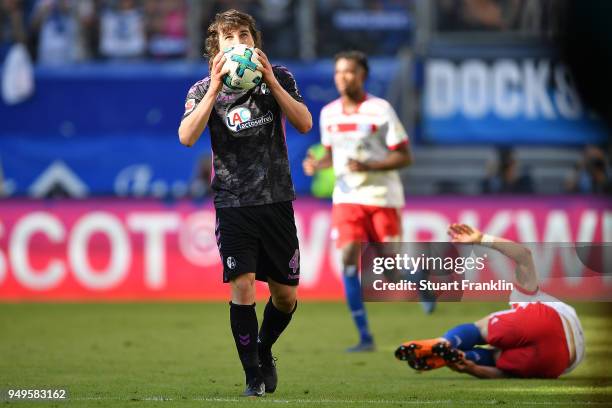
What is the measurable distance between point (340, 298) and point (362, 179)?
4.97 m

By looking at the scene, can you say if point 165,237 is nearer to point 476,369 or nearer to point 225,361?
point 225,361

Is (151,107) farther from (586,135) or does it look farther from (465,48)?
(586,135)

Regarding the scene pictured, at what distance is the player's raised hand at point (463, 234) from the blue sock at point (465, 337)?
124 cm

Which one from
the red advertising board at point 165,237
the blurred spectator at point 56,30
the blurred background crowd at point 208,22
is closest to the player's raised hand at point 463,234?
the red advertising board at point 165,237

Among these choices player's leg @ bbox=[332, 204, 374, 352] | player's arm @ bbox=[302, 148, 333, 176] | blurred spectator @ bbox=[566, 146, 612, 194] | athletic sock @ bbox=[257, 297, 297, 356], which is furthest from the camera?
blurred spectator @ bbox=[566, 146, 612, 194]

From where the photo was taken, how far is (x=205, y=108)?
19.5 ft

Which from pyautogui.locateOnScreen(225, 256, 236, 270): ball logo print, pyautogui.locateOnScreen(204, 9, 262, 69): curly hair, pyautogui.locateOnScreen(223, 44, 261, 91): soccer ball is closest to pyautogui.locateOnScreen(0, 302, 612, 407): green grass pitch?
pyautogui.locateOnScreen(225, 256, 236, 270): ball logo print

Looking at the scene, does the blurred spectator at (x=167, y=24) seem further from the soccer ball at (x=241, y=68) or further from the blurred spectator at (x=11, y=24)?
the soccer ball at (x=241, y=68)

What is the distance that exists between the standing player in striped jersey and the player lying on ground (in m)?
2.68

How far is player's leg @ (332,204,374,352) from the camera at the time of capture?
32.3 ft

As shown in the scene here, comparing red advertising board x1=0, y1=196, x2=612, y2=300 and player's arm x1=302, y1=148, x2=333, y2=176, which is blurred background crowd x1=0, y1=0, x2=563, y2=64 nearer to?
red advertising board x1=0, y1=196, x2=612, y2=300

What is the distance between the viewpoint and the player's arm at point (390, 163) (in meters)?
9.94

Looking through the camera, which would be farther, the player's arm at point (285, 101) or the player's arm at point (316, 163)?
the player's arm at point (316, 163)

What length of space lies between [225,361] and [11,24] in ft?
39.0
